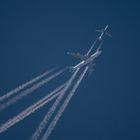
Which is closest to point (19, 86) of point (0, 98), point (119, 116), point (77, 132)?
point (0, 98)

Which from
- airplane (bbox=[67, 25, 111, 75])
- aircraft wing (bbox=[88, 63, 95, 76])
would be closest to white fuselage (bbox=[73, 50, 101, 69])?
airplane (bbox=[67, 25, 111, 75])

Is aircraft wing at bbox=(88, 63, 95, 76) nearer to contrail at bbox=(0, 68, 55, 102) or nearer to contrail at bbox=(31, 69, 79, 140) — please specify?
contrail at bbox=(31, 69, 79, 140)

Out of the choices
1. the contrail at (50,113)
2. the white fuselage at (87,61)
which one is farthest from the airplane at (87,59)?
the contrail at (50,113)

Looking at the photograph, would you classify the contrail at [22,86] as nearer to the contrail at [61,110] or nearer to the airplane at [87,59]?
the contrail at [61,110]

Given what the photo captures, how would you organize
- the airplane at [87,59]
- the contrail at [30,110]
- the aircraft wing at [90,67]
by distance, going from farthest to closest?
the aircraft wing at [90,67] < the airplane at [87,59] < the contrail at [30,110]

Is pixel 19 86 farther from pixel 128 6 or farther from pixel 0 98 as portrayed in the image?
pixel 128 6

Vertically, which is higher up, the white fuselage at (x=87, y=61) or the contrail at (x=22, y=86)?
the white fuselage at (x=87, y=61)

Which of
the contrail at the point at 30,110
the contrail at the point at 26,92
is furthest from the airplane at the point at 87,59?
the contrail at the point at 30,110

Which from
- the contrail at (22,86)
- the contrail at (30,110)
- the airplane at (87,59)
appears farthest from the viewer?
the airplane at (87,59)

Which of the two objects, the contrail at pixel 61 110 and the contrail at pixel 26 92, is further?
the contrail at pixel 61 110
